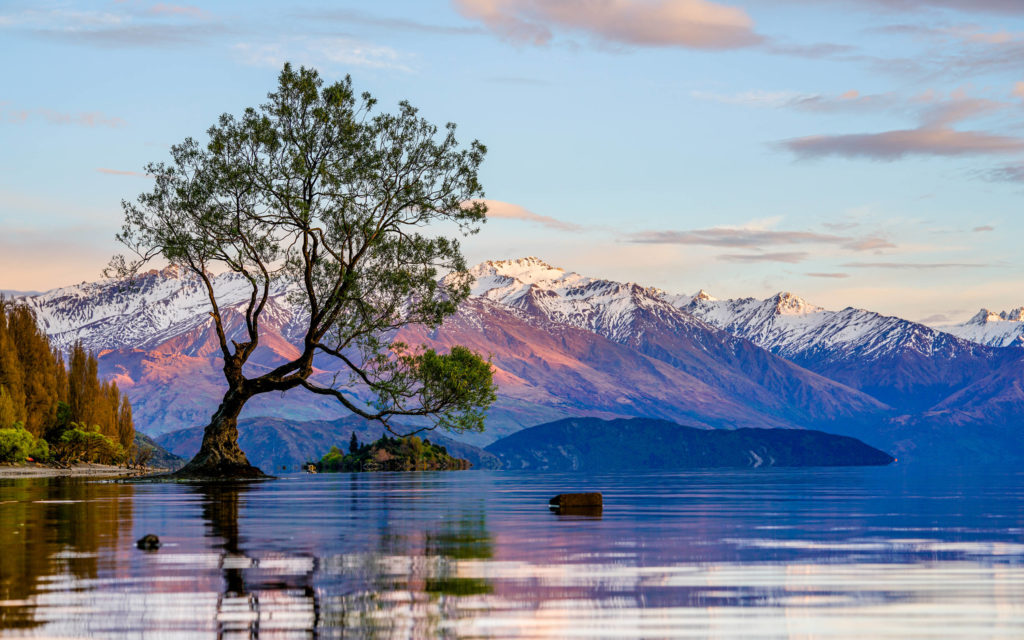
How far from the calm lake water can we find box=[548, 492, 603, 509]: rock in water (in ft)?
34.6

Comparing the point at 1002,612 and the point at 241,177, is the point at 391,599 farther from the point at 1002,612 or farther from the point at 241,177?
the point at 241,177

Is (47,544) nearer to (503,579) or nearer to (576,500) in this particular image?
(503,579)

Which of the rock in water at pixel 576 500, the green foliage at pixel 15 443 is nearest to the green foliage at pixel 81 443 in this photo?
the green foliage at pixel 15 443

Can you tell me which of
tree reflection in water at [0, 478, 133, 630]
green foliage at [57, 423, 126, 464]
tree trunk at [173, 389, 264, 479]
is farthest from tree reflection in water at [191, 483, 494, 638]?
green foliage at [57, 423, 126, 464]

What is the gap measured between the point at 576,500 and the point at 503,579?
3325 cm

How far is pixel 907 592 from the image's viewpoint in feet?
73.6

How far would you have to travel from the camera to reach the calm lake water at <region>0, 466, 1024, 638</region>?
18469mm

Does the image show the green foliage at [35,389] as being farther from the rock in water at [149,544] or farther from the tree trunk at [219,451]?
the rock in water at [149,544]

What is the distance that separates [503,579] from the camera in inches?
960

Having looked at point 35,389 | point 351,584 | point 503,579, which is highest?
point 35,389

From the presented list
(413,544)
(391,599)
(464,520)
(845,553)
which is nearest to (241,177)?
(464,520)

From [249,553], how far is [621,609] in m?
12.9

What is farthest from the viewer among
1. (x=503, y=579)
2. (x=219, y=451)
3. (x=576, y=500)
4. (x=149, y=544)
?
(x=219, y=451)

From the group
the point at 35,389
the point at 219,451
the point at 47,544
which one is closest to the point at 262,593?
the point at 47,544
